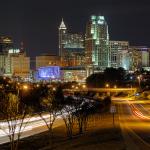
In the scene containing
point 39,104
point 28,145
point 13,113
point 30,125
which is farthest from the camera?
point 39,104

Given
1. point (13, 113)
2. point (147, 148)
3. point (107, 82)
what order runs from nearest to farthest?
point (147, 148), point (13, 113), point (107, 82)

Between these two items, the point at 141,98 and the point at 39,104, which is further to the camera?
the point at 141,98

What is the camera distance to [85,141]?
33.1m

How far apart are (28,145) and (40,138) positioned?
407cm

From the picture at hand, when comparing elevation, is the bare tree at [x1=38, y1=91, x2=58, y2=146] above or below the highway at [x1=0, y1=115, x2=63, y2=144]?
above

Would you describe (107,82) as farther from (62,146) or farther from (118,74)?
(62,146)

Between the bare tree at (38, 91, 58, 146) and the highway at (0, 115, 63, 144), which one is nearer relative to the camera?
the bare tree at (38, 91, 58, 146)

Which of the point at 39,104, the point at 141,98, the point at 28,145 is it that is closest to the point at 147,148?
the point at 28,145

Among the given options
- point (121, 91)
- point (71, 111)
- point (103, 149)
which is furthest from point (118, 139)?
point (121, 91)

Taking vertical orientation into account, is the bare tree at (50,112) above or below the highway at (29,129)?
above

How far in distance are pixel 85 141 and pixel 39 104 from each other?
4201cm

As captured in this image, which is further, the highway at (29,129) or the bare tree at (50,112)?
the highway at (29,129)

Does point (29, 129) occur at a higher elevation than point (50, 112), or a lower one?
lower

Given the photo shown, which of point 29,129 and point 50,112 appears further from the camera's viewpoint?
point 29,129
